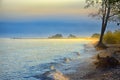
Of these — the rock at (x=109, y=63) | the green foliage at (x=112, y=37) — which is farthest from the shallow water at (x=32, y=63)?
the green foliage at (x=112, y=37)

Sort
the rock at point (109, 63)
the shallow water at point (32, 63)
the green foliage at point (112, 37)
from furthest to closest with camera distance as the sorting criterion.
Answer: the green foliage at point (112, 37), the shallow water at point (32, 63), the rock at point (109, 63)

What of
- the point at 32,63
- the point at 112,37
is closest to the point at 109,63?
the point at 32,63

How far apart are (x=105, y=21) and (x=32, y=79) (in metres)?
44.3

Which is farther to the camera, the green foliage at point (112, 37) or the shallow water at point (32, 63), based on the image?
the green foliage at point (112, 37)

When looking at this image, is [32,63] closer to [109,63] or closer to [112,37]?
[109,63]

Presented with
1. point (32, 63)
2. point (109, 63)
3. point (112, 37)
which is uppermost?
point (112, 37)

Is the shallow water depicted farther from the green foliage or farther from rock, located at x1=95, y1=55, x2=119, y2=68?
the green foliage

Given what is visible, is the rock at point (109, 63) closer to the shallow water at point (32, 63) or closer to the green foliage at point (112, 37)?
the shallow water at point (32, 63)

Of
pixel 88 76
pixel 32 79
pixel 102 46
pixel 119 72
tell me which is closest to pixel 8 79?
pixel 32 79

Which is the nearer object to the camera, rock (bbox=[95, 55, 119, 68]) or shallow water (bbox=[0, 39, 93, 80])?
rock (bbox=[95, 55, 119, 68])

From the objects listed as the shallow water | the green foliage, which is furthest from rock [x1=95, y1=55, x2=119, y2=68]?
the green foliage

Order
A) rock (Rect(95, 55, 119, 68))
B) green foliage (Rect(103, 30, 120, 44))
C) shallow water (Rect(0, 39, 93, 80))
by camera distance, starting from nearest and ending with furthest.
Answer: rock (Rect(95, 55, 119, 68))
shallow water (Rect(0, 39, 93, 80))
green foliage (Rect(103, 30, 120, 44))

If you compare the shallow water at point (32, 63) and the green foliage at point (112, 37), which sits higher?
the green foliage at point (112, 37)

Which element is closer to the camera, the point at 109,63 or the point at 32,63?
the point at 109,63
